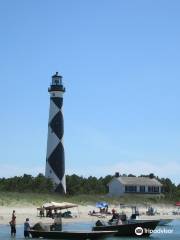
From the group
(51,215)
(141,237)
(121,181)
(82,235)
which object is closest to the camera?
(82,235)

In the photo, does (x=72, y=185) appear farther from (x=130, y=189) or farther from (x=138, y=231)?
(x=138, y=231)

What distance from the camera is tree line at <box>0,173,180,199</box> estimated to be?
64688 millimetres

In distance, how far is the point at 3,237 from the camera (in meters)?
33.2

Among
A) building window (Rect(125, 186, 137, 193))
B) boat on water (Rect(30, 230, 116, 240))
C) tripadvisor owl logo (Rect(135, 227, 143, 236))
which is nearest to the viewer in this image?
boat on water (Rect(30, 230, 116, 240))

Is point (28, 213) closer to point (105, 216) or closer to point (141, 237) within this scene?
point (105, 216)

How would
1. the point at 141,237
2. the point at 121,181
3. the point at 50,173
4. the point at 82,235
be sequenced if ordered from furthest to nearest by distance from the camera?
the point at 121,181 → the point at 50,173 → the point at 141,237 → the point at 82,235

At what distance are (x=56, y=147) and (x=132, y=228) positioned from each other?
3143 centimetres

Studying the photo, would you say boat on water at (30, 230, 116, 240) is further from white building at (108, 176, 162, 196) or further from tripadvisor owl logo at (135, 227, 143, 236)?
white building at (108, 176, 162, 196)

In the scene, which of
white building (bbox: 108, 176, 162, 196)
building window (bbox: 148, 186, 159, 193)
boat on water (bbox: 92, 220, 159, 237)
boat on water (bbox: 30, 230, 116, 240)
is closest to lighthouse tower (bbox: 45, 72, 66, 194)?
white building (bbox: 108, 176, 162, 196)

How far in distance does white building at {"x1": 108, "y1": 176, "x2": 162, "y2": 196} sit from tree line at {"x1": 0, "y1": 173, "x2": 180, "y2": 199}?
1362 mm

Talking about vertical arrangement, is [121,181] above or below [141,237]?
above

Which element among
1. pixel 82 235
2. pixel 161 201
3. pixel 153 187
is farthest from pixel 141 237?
pixel 153 187

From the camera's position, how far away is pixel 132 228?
35.2 metres

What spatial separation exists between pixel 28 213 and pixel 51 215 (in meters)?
3.85
